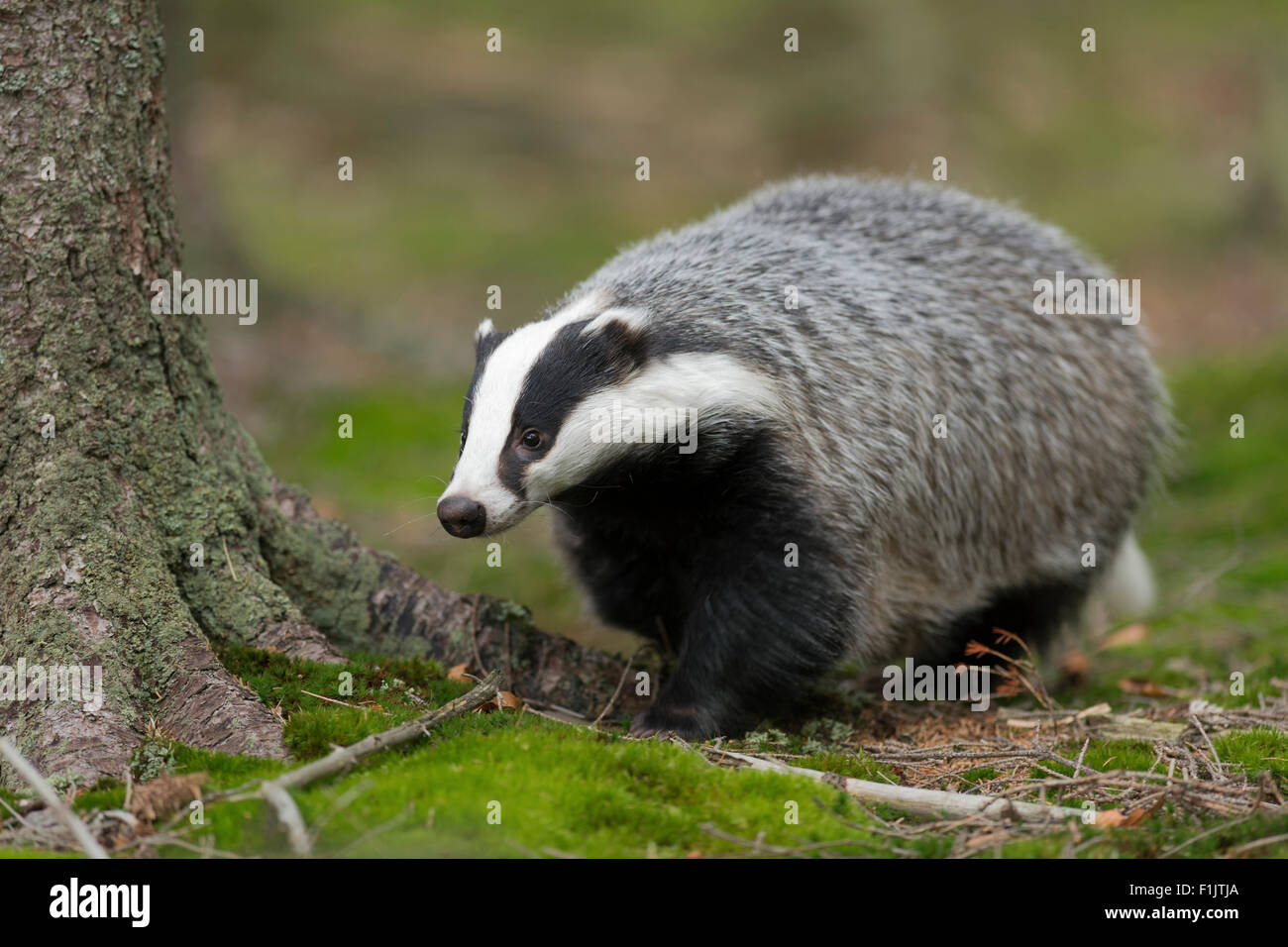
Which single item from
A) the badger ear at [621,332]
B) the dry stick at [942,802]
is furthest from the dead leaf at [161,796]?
the badger ear at [621,332]

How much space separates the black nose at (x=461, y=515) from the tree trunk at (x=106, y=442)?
0.73m

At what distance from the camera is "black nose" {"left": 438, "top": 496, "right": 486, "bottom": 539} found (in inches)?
177

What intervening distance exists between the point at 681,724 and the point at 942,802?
1.23 m

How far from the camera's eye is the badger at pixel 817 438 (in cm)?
482

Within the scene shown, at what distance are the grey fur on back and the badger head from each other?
0.22m

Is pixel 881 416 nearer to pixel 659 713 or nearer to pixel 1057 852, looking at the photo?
pixel 659 713

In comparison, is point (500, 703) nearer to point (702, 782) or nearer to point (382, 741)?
point (382, 741)

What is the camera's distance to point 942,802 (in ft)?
12.9

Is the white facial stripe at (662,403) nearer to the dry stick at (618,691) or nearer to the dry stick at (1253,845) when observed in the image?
the dry stick at (618,691)

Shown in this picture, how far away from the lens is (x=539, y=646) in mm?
5367

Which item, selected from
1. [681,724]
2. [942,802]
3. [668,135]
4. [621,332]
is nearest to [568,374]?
[621,332]

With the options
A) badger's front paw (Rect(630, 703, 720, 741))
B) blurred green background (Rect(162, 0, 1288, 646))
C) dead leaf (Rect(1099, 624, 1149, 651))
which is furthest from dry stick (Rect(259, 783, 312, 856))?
blurred green background (Rect(162, 0, 1288, 646))

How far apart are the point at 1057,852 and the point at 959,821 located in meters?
0.34
